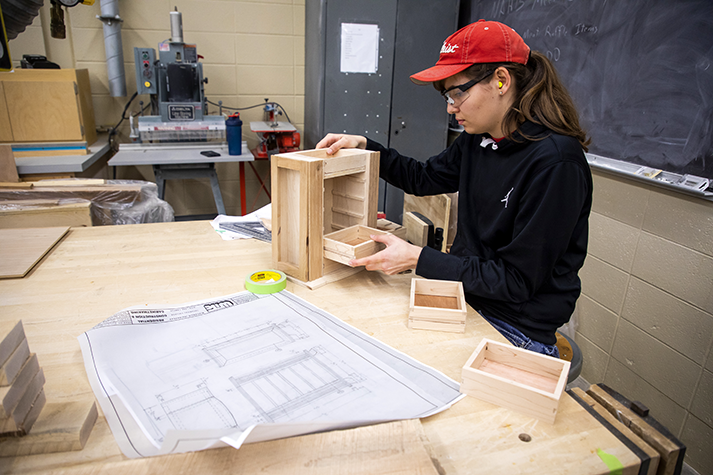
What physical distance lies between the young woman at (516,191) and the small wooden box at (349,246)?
0.11 ft

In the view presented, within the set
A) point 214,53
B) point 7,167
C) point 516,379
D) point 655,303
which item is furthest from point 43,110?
point 655,303

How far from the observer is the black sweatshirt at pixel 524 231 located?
1.00m

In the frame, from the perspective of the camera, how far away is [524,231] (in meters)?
1.01

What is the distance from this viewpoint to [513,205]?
110 cm

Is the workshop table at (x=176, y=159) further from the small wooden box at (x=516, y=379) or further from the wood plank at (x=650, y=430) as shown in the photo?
the wood plank at (x=650, y=430)

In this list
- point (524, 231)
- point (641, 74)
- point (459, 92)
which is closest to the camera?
point (524, 231)

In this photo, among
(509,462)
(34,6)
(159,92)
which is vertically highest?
(34,6)

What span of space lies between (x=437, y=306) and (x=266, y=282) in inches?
17.5

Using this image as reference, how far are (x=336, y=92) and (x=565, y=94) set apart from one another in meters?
1.97

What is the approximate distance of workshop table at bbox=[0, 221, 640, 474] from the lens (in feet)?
2.04

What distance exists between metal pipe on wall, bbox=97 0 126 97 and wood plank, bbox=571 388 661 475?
3.38 metres

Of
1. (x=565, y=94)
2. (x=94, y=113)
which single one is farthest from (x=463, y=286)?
(x=94, y=113)

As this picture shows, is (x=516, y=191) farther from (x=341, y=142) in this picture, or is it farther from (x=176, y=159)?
(x=176, y=159)

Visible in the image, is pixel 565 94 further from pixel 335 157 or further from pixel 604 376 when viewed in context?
pixel 604 376
